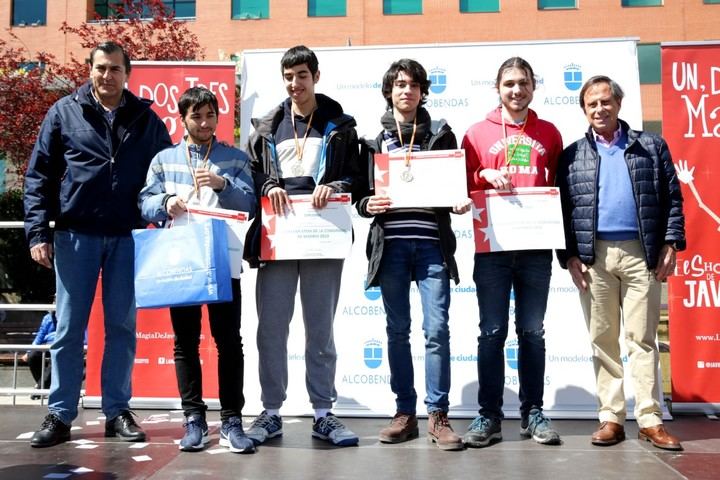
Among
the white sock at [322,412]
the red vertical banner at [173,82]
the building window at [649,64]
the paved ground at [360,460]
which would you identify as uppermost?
the building window at [649,64]

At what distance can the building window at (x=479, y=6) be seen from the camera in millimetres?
20125

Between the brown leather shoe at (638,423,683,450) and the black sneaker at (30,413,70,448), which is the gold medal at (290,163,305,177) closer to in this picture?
the black sneaker at (30,413,70,448)

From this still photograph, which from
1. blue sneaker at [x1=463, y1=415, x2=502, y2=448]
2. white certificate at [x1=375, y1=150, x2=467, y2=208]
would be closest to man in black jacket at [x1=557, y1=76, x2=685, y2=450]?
blue sneaker at [x1=463, y1=415, x2=502, y2=448]

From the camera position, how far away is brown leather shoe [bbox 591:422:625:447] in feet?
11.4

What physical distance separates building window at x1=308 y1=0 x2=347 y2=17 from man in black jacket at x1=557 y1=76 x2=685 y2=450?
1826 centimetres

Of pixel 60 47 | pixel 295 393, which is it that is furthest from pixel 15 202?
pixel 295 393

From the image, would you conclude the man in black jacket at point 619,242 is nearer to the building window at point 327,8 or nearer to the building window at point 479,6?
the building window at point 479,6

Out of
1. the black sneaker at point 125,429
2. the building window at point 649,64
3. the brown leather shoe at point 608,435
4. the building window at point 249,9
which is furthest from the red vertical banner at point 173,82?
the building window at point 649,64

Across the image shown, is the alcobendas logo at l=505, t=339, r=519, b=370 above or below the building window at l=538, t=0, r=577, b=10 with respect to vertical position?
below

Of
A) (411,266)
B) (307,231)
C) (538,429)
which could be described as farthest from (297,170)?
(538,429)

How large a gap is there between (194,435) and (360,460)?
874mm

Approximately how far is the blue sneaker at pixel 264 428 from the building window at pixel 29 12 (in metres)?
22.2

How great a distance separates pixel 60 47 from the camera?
21578mm

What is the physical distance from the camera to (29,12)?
22.0m
